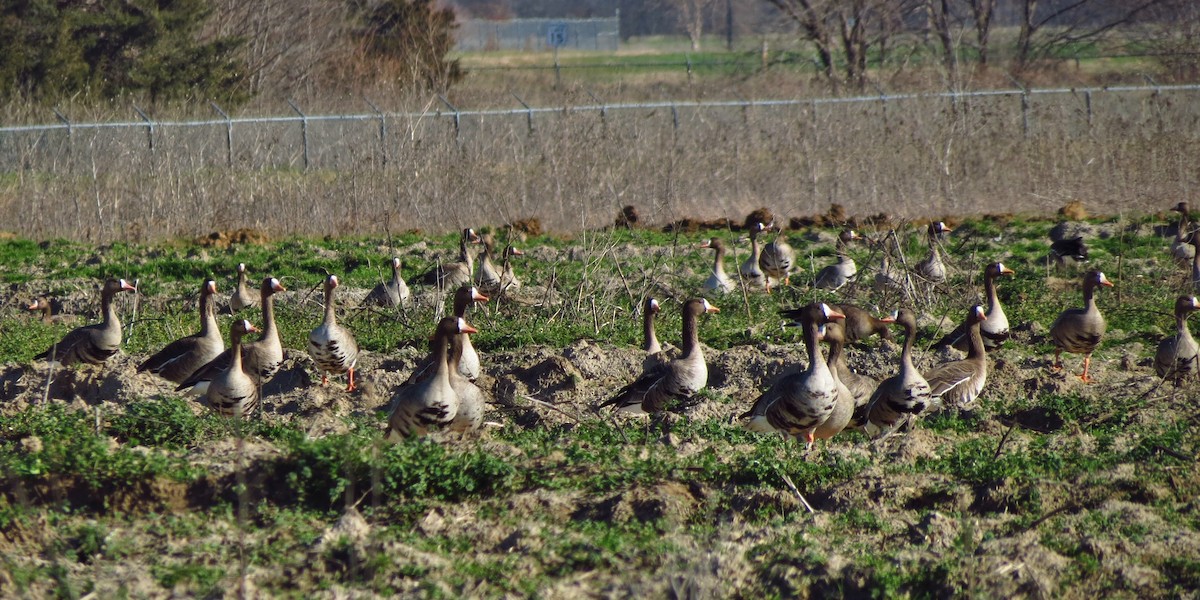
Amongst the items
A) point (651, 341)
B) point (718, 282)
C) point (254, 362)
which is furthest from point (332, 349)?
point (718, 282)

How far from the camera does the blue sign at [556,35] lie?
227 feet

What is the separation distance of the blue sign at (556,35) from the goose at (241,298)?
54.7 meters

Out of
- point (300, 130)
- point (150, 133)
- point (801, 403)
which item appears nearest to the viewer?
point (801, 403)

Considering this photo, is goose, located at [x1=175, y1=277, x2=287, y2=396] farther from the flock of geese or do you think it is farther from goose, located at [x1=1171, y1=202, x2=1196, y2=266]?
goose, located at [x1=1171, y1=202, x2=1196, y2=266]

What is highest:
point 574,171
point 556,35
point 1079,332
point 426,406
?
point 556,35

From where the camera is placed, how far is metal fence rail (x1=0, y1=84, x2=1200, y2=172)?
67.4 feet

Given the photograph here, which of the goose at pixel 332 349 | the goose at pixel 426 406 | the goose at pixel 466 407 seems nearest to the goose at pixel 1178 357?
the goose at pixel 466 407

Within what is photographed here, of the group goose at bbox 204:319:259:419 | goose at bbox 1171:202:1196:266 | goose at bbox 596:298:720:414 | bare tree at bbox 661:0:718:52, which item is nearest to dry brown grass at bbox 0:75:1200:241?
goose at bbox 1171:202:1196:266

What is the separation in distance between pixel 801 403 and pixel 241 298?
7644mm

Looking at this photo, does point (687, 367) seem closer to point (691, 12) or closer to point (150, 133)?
point (150, 133)

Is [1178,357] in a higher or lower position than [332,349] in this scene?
lower

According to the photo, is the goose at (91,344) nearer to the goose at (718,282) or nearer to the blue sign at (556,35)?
the goose at (718,282)

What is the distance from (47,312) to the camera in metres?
13.2

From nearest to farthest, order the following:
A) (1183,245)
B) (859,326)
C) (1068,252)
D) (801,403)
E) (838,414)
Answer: (801,403) < (838,414) < (859,326) < (1068,252) < (1183,245)
